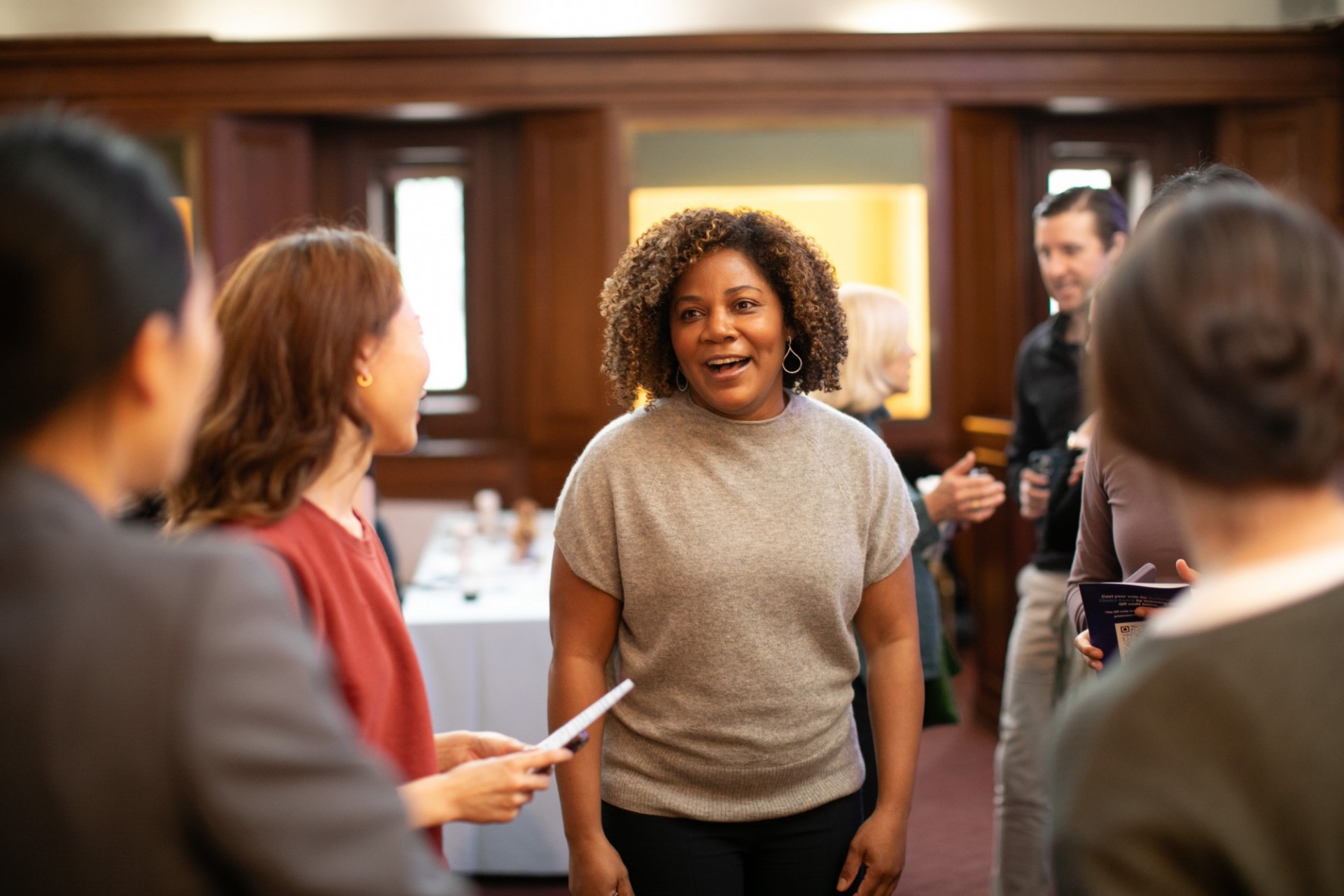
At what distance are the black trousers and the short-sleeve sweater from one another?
29mm

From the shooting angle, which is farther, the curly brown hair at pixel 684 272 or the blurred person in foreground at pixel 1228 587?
the curly brown hair at pixel 684 272

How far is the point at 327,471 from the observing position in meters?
1.37

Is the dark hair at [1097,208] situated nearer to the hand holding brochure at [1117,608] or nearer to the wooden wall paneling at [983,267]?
the hand holding brochure at [1117,608]

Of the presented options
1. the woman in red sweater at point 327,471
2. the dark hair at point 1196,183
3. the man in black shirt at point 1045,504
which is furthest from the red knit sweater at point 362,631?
the man in black shirt at point 1045,504

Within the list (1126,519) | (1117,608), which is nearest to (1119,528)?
(1126,519)

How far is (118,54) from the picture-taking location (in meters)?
6.08

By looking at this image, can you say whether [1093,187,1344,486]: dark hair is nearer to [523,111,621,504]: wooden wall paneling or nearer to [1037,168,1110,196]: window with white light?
[523,111,621,504]: wooden wall paneling

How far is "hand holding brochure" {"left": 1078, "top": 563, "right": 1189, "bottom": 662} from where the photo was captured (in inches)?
66.2

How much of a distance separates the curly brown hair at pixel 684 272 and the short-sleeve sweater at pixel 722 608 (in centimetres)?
16

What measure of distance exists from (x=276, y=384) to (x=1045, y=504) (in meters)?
2.22

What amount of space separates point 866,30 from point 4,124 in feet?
20.5

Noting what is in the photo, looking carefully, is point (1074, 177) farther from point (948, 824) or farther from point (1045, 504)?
point (1045, 504)

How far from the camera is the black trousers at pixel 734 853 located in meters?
1.77

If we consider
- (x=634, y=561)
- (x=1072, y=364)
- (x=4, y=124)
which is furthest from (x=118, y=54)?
(x=4, y=124)
